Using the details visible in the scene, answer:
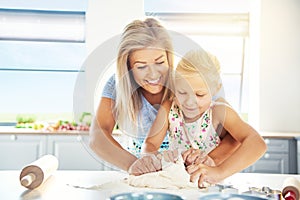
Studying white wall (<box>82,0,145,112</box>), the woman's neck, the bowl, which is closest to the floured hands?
the woman's neck

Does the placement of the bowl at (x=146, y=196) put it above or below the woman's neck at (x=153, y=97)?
below

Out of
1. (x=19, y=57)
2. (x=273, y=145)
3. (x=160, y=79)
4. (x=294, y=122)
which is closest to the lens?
(x=160, y=79)

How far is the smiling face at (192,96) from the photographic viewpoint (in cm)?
81

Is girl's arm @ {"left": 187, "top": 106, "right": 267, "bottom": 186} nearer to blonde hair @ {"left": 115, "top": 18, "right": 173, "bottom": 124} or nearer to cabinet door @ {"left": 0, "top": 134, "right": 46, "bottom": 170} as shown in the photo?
blonde hair @ {"left": 115, "top": 18, "right": 173, "bottom": 124}

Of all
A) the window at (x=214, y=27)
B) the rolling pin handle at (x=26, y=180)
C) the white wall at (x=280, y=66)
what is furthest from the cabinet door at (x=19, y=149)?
the rolling pin handle at (x=26, y=180)

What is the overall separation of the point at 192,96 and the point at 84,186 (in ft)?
1.15

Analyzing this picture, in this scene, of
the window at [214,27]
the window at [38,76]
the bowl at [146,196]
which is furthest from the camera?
the window at [38,76]

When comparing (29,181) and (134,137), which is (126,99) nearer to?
(134,137)

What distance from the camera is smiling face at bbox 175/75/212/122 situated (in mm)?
807

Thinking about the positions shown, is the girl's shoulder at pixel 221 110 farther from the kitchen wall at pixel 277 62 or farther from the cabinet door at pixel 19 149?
the kitchen wall at pixel 277 62

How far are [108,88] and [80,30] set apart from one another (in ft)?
8.22

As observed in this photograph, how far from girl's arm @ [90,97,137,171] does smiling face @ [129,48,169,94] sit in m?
0.09

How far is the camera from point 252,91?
3.26 m

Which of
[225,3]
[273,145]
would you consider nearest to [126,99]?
[273,145]
